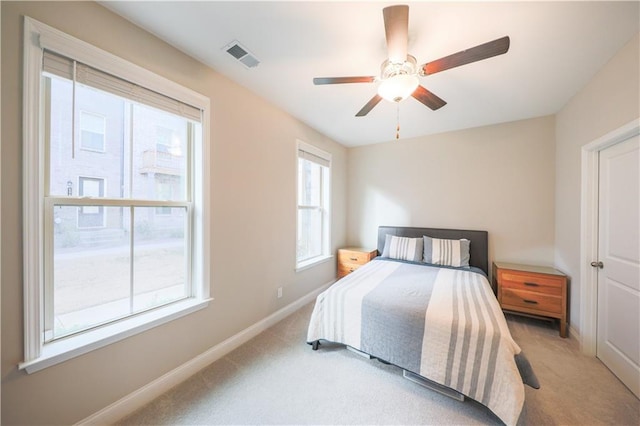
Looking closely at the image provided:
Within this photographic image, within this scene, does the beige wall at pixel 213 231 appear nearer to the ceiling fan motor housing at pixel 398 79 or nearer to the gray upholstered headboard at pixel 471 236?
the ceiling fan motor housing at pixel 398 79

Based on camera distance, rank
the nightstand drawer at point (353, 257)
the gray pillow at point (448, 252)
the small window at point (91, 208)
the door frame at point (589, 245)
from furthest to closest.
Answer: the nightstand drawer at point (353, 257) < the gray pillow at point (448, 252) < the door frame at point (589, 245) < the small window at point (91, 208)

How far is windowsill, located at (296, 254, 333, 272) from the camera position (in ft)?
10.0

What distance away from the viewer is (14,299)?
43.7 inches

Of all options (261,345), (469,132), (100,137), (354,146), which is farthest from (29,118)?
(469,132)

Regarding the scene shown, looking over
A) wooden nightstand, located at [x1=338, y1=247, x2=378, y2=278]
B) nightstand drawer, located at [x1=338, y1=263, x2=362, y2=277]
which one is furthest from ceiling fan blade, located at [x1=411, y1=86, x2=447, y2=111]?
nightstand drawer, located at [x1=338, y1=263, x2=362, y2=277]

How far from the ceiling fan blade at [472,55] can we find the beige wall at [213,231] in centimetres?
167

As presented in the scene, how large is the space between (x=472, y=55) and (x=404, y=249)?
2526 millimetres

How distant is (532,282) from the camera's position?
8.33 ft

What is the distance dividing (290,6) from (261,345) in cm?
267

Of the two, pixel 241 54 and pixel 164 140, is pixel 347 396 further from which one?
pixel 241 54

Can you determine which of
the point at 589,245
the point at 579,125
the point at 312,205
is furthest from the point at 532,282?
the point at 312,205

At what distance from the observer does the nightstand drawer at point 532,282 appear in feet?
7.97

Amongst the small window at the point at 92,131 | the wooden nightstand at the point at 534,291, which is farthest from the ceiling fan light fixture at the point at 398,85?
the wooden nightstand at the point at 534,291

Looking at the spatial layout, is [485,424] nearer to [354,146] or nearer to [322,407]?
[322,407]
